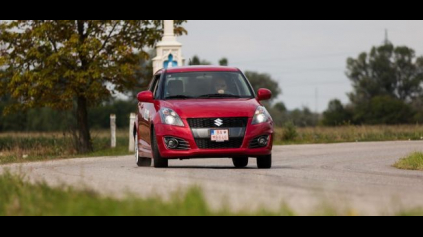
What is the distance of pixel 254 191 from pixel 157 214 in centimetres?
279

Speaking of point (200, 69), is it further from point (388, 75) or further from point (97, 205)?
point (388, 75)

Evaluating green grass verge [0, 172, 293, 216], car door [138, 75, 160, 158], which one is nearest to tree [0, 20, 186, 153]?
car door [138, 75, 160, 158]

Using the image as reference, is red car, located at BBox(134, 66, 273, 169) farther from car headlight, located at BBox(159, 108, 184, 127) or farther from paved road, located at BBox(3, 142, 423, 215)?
paved road, located at BBox(3, 142, 423, 215)

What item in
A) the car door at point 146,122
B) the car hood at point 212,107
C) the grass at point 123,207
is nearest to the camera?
the grass at point 123,207

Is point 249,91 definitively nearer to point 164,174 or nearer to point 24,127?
point 164,174

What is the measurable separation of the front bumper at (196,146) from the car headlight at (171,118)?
73 mm

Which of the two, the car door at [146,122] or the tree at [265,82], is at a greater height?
the tree at [265,82]

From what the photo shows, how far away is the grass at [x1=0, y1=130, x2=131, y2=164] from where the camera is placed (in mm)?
26831

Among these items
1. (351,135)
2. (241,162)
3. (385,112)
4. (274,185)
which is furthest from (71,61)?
(385,112)

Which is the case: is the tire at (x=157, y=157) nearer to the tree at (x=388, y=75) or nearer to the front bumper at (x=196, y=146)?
the front bumper at (x=196, y=146)

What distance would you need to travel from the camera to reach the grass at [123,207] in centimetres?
862

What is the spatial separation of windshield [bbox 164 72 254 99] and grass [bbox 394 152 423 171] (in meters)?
3.02

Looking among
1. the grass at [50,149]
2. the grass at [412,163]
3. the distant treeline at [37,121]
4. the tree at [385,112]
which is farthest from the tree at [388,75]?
the grass at [412,163]

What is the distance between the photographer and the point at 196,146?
54.6 ft
